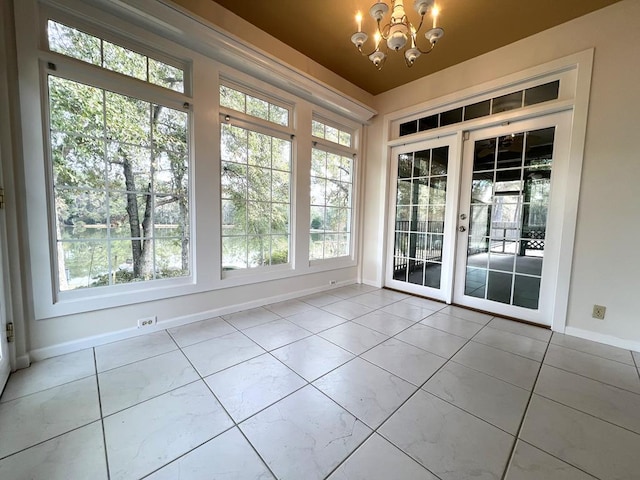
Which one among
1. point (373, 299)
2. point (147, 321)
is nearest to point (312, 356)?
point (147, 321)

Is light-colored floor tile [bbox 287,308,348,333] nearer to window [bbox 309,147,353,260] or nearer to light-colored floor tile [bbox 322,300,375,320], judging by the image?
light-colored floor tile [bbox 322,300,375,320]

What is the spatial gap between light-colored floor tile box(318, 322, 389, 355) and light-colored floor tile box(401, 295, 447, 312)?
43.0 inches

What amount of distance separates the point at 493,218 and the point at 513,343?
1.38 metres

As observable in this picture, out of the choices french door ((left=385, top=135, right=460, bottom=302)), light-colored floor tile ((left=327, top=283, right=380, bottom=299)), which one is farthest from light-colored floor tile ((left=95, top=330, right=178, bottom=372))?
french door ((left=385, top=135, right=460, bottom=302))

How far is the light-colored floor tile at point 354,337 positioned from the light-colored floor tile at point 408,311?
60cm

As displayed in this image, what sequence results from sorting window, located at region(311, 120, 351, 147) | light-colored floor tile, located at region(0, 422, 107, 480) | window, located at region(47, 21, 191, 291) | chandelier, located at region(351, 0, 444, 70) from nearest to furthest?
light-colored floor tile, located at region(0, 422, 107, 480) → chandelier, located at region(351, 0, 444, 70) → window, located at region(47, 21, 191, 291) → window, located at region(311, 120, 351, 147)

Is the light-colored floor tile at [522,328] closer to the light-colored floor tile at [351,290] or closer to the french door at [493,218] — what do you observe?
the french door at [493,218]

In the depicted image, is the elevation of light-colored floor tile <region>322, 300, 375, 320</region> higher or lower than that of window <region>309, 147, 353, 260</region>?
lower

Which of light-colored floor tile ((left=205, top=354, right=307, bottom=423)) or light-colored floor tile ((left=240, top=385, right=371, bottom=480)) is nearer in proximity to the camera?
light-colored floor tile ((left=240, top=385, right=371, bottom=480))

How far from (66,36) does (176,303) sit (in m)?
2.23

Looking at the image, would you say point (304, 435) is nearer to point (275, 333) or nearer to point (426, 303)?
point (275, 333)

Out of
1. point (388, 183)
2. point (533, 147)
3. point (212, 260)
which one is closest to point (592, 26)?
point (533, 147)

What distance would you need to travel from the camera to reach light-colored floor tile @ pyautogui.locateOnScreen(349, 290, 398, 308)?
3.18m

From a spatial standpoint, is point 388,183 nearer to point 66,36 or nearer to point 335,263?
point 335,263
